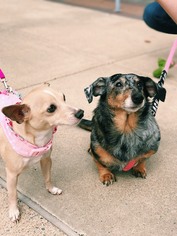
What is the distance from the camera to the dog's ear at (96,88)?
8.66 ft

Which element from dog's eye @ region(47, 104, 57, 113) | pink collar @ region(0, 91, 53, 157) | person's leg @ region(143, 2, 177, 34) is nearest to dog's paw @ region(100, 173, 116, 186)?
pink collar @ region(0, 91, 53, 157)

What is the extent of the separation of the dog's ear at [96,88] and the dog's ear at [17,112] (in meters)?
0.71

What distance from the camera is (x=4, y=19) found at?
7277 millimetres

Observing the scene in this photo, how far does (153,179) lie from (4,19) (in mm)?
5567

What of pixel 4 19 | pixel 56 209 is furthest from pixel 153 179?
pixel 4 19

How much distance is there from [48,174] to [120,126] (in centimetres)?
63

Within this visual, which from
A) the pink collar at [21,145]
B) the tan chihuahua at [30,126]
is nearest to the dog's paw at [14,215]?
the tan chihuahua at [30,126]

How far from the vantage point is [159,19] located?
4.74 meters

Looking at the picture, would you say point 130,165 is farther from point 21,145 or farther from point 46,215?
point 21,145

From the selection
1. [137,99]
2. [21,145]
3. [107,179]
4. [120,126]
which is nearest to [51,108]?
[21,145]

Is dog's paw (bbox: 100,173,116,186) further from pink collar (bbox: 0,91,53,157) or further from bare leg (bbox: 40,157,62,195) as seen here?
pink collar (bbox: 0,91,53,157)

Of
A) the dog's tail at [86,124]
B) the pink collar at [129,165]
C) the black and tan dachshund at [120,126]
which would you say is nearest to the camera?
the black and tan dachshund at [120,126]

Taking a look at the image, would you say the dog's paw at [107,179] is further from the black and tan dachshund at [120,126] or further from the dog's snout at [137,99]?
the dog's snout at [137,99]

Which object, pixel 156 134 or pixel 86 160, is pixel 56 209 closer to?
pixel 86 160
